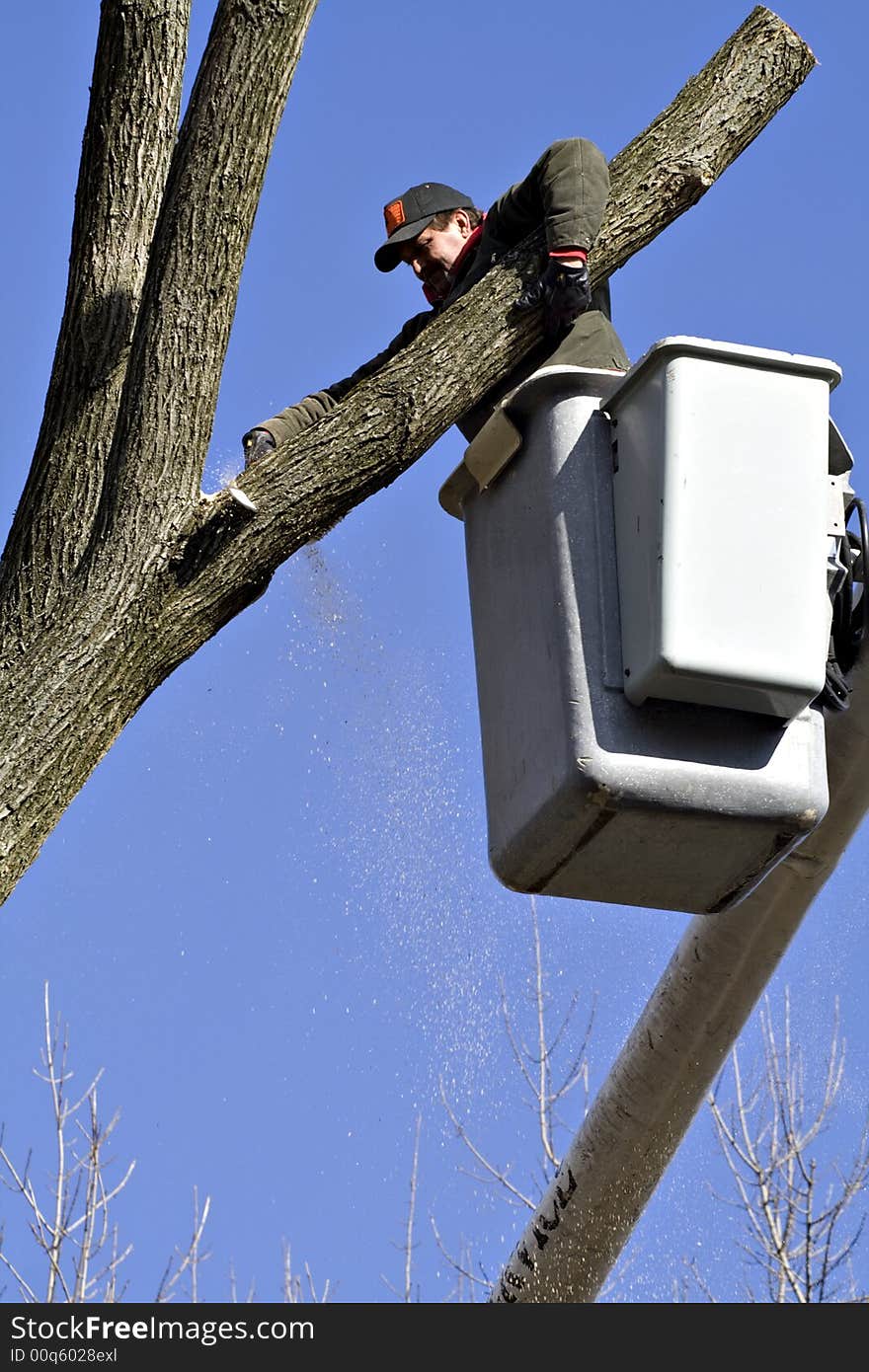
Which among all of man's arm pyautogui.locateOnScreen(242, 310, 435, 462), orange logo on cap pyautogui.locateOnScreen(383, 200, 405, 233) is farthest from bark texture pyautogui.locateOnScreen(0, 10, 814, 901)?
orange logo on cap pyautogui.locateOnScreen(383, 200, 405, 233)

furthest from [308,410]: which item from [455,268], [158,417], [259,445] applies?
[158,417]

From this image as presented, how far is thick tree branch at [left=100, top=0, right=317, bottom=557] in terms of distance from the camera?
10.2 feet

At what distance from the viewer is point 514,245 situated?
3871mm

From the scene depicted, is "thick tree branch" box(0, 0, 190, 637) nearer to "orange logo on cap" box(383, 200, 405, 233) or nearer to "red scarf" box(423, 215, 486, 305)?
"red scarf" box(423, 215, 486, 305)

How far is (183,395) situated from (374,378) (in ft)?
1.17

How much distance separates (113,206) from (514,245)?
97 cm

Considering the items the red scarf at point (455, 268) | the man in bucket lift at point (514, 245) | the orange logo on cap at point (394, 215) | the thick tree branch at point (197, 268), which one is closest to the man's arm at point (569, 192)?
the man in bucket lift at point (514, 245)

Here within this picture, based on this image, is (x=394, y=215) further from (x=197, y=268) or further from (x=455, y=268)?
(x=197, y=268)

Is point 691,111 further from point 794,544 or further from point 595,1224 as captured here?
point 595,1224

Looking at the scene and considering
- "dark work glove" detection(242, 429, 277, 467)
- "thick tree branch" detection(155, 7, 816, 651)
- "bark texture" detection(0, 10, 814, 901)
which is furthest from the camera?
"dark work glove" detection(242, 429, 277, 467)

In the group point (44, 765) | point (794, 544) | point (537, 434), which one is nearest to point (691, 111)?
point (537, 434)

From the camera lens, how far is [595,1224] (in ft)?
15.0

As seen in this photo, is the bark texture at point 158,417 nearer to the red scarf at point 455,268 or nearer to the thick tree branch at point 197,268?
the thick tree branch at point 197,268

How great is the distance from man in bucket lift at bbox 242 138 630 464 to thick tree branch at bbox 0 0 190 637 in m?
0.57
